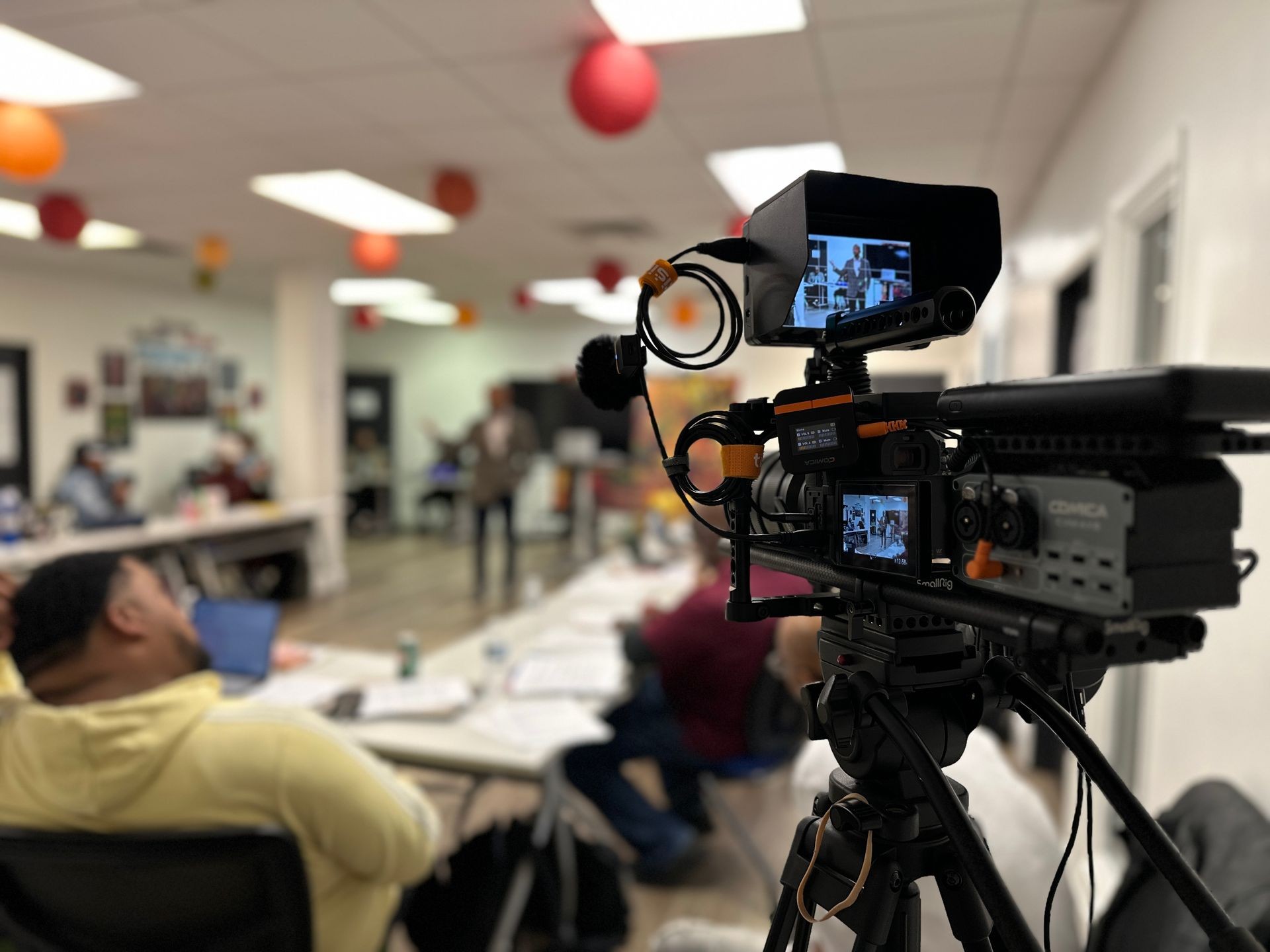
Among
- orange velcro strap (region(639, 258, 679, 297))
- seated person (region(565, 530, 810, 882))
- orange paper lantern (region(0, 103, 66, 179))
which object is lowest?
seated person (region(565, 530, 810, 882))

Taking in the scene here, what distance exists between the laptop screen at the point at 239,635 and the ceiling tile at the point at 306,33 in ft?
5.94

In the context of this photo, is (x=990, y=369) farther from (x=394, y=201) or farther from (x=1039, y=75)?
(x=394, y=201)

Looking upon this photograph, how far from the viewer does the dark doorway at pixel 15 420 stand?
7297 millimetres

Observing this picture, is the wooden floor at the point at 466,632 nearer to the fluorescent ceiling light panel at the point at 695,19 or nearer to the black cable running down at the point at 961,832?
the black cable running down at the point at 961,832

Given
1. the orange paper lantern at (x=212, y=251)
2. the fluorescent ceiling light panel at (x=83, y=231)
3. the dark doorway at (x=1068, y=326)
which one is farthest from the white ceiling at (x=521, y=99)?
the fluorescent ceiling light panel at (x=83, y=231)

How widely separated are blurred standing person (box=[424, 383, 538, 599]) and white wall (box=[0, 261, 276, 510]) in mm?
→ 3964

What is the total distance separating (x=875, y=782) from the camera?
24.6 inches

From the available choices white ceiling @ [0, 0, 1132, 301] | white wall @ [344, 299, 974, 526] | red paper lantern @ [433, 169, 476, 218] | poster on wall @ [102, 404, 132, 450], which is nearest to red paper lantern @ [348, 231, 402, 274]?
white ceiling @ [0, 0, 1132, 301]

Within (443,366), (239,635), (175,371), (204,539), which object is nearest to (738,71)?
(239,635)

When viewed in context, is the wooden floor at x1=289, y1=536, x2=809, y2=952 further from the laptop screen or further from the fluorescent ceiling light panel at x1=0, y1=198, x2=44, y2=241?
the fluorescent ceiling light panel at x1=0, y1=198, x2=44, y2=241

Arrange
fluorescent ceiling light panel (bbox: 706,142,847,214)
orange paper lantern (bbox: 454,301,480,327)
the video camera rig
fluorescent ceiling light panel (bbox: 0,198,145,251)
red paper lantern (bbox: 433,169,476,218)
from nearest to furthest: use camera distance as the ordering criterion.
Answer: the video camera rig < fluorescent ceiling light panel (bbox: 706,142,847,214) < red paper lantern (bbox: 433,169,476,218) < fluorescent ceiling light panel (bbox: 0,198,145,251) < orange paper lantern (bbox: 454,301,480,327)

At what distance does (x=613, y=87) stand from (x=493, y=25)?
426 millimetres

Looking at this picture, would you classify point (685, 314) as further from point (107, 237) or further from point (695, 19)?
point (107, 237)

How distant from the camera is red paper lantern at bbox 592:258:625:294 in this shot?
236 inches
